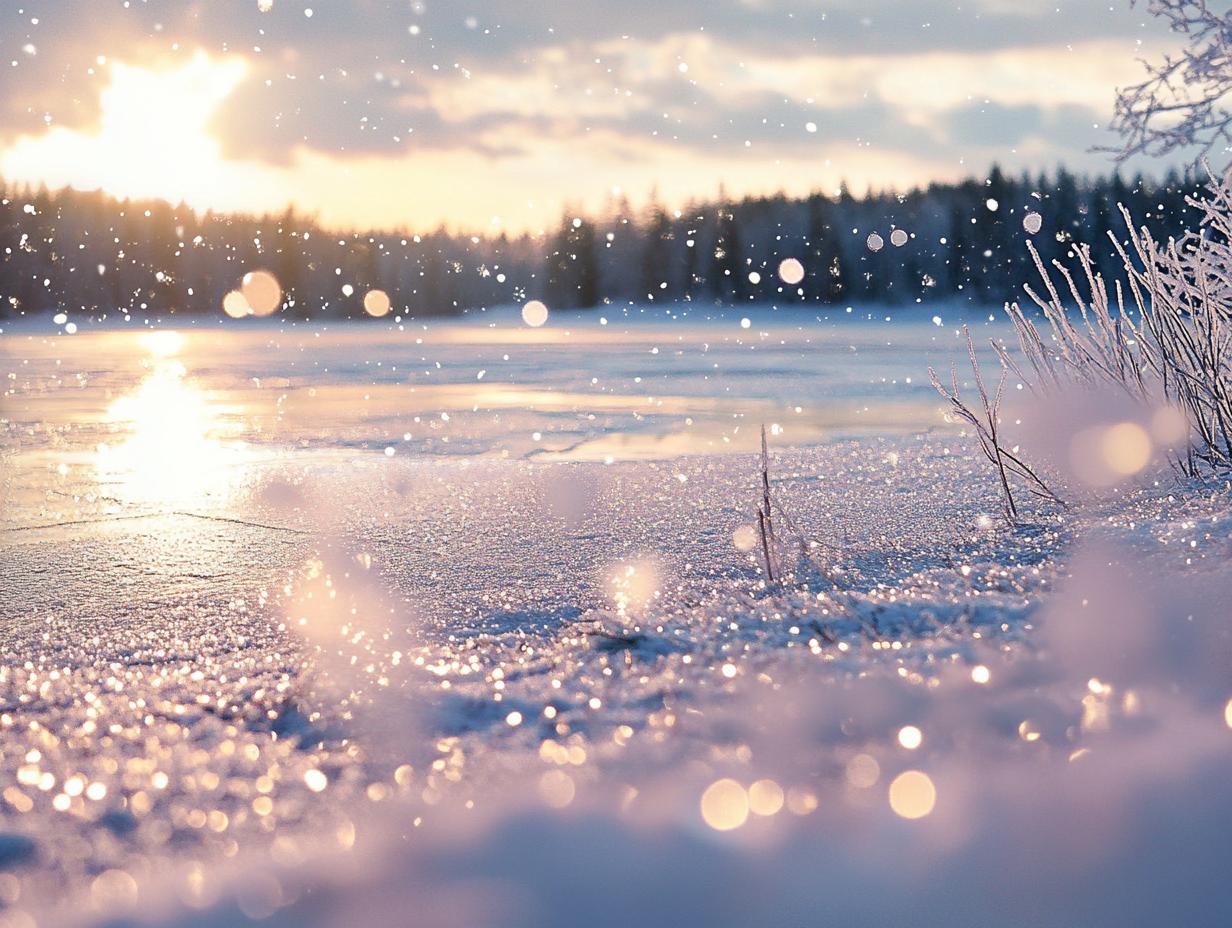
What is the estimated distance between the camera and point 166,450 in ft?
23.7

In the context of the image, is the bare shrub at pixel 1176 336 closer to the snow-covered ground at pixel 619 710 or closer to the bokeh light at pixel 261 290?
the snow-covered ground at pixel 619 710

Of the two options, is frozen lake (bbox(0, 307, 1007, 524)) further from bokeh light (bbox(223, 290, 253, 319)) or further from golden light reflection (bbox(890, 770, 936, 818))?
bokeh light (bbox(223, 290, 253, 319))

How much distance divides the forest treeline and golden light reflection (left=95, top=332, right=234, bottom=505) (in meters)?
43.6

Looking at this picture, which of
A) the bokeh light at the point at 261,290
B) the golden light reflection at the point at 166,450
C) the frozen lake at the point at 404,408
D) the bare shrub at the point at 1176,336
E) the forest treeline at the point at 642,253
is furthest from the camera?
the bokeh light at the point at 261,290

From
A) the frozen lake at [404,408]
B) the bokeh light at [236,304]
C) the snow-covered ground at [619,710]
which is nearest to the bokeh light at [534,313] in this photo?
the bokeh light at [236,304]

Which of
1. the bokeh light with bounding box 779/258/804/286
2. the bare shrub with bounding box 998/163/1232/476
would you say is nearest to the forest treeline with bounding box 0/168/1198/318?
the bokeh light with bounding box 779/258/804/286

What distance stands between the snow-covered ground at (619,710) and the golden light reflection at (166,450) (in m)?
0.54

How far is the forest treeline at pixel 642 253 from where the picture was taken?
53.1 metres

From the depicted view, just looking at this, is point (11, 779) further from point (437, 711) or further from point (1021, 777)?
point (1021, 777)

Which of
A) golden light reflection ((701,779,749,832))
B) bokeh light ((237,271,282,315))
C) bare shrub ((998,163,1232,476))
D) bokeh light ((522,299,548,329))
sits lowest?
golden light reflection ((701,779,749,832))

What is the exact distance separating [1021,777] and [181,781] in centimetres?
157

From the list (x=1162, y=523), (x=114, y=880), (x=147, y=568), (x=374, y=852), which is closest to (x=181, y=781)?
(x=114, y=880)

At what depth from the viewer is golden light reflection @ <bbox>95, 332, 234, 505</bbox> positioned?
5645 mm

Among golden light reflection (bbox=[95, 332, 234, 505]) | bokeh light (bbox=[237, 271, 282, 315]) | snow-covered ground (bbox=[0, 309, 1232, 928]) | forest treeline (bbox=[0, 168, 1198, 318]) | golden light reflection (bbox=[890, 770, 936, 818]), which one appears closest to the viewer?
snow-covered ground (bbox=[0, 309, 1232, 928])
